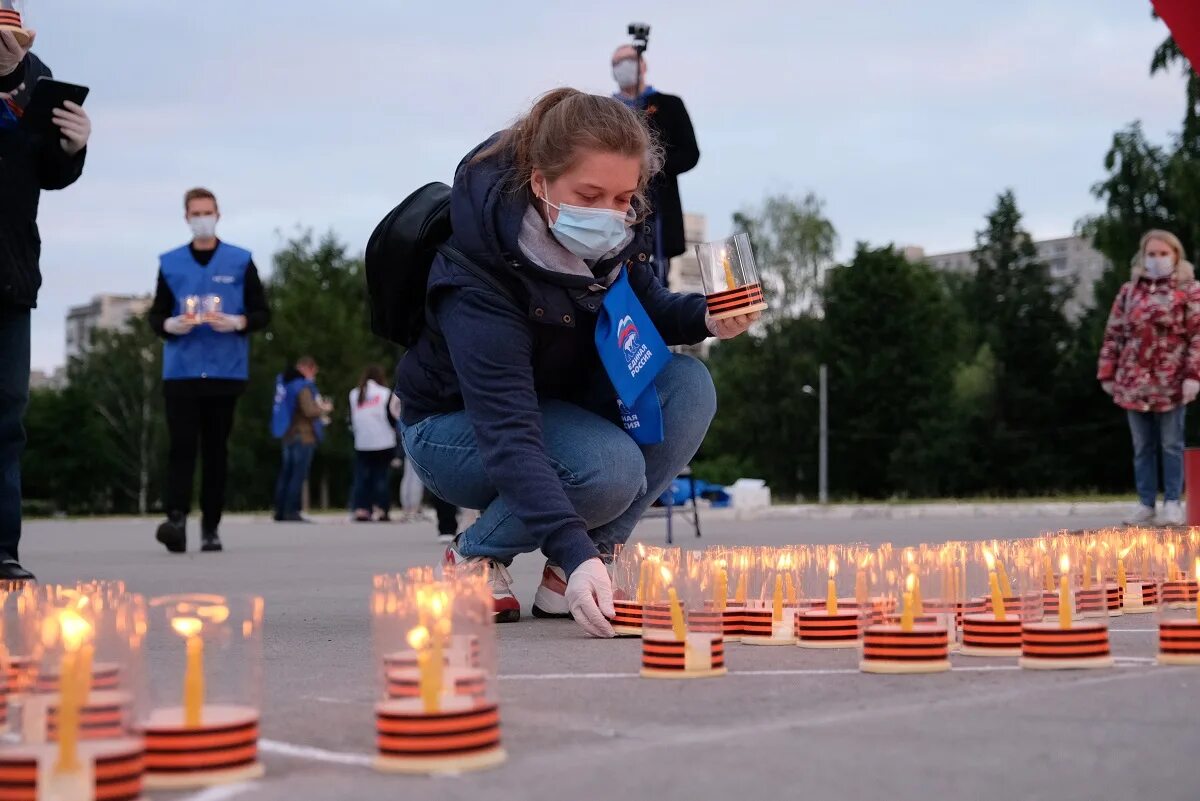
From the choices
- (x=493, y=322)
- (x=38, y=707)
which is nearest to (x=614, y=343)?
(x=493, y=322)

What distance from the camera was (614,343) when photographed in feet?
16.9

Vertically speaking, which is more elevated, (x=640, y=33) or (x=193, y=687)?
(x=640, y=33)

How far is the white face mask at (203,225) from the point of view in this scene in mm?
10844

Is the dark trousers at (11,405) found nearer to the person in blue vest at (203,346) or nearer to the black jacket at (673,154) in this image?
the person in blue vest at (203,346)

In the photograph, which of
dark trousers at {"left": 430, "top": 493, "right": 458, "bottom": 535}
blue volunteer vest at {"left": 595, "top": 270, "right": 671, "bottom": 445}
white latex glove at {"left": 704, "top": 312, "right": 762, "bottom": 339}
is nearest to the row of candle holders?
blue volunteer vest at {"left": 595, "top": 270, "right": 671, "bottom": 445}

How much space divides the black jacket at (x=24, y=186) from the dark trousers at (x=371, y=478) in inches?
461

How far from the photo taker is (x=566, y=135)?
4812 millimetres

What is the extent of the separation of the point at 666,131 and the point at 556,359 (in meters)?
4.95

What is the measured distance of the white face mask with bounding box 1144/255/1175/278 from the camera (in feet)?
38.0

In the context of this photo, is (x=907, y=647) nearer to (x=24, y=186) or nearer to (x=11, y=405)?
(x=11, y=405)

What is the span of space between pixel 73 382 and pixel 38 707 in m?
82.6

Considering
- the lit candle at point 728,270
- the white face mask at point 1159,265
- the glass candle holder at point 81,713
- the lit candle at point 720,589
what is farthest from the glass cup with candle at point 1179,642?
the white face mask at point 1159,265

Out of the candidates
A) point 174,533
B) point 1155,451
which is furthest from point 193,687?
point 1155,451

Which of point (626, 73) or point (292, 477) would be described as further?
point (292, 477)
